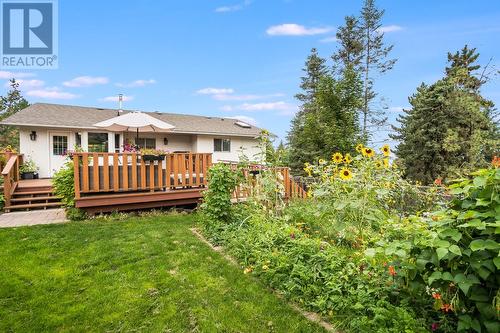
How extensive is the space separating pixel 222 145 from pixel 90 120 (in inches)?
296

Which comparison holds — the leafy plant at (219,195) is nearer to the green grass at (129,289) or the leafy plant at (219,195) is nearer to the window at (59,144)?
the green grass at (129,289)

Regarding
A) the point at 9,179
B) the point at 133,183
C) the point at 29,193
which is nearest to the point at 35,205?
the point at 29,193

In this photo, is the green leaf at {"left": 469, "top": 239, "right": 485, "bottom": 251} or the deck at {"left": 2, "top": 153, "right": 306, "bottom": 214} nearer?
the green leaf at {"left": 469, "top": 239, "right": 485, "bottom": 251}

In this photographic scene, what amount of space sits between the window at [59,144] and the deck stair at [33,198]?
4118mm

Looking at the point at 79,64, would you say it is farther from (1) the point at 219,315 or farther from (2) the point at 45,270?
(1) the point at 219,315

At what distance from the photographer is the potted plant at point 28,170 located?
11555 millimetres

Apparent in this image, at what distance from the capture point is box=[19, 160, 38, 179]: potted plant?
37.9 feet

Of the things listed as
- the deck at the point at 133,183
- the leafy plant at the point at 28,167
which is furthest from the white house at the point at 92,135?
the deck at the point at 133,183

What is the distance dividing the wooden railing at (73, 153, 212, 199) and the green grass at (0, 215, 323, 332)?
71.0 inches

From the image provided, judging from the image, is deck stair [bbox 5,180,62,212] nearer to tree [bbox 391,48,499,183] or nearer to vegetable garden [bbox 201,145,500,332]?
vegetable garden [bbox 201,145,500,332]

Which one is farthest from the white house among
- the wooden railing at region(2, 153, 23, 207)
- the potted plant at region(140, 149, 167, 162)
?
the potted plant at region(140, 149, 167, 162)

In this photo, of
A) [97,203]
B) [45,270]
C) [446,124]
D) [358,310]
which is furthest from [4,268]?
[446,124]

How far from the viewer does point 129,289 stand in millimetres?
3258

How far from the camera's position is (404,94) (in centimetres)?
2075
